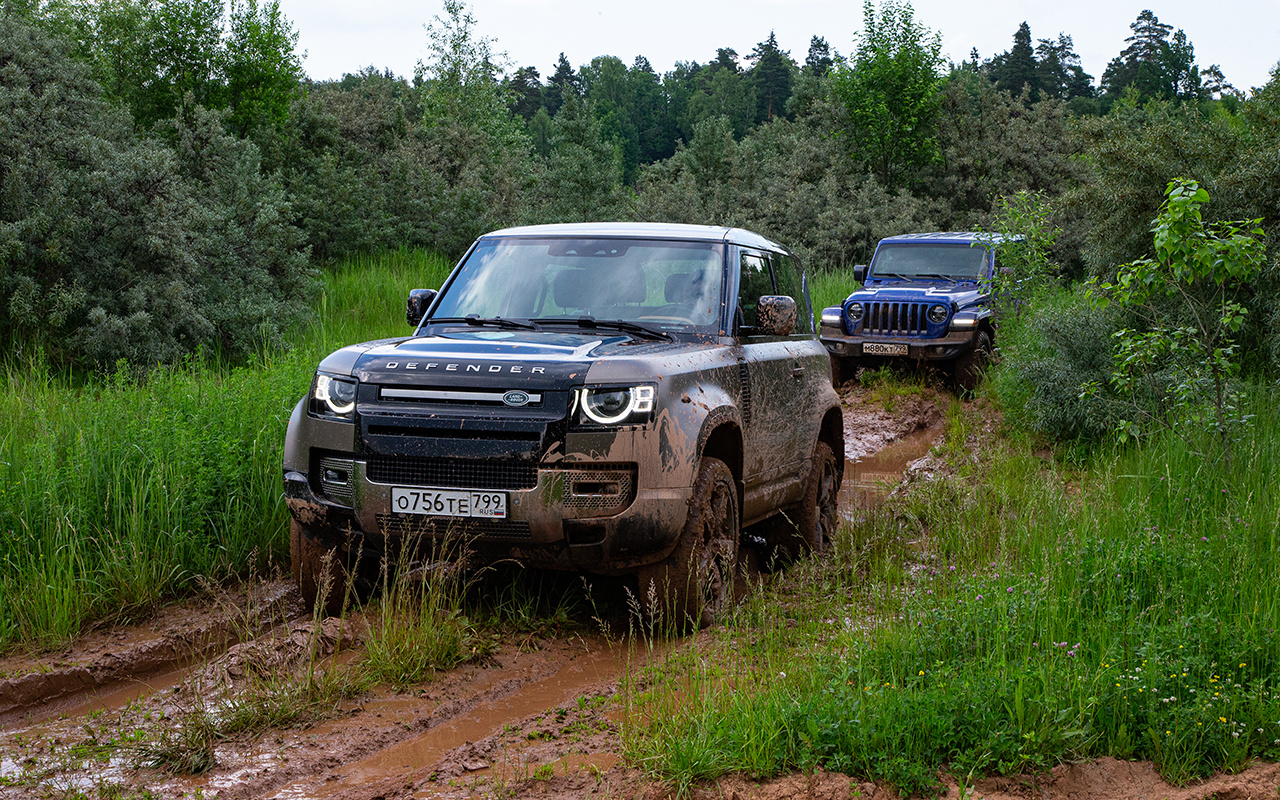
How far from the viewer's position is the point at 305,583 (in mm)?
5203

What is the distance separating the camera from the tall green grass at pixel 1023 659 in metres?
3.49

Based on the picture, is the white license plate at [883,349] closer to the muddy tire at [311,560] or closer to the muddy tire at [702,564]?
the muddy tire at [702,564]

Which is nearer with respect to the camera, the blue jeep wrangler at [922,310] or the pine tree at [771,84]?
the blue jeep wrangler at [922,310]

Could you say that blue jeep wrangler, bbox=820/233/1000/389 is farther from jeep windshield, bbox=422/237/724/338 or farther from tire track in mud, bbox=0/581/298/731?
tire track in mud, bbox=0/581/298/731

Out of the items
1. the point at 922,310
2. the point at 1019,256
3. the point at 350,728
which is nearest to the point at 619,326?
the point at 350,728

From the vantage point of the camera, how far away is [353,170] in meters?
19.9

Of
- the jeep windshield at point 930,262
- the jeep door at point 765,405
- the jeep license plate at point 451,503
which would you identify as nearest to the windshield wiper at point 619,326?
the jeep door at point 765,405

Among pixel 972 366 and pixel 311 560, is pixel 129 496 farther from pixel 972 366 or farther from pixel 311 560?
pixel 972 366

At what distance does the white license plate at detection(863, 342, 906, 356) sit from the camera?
44.6 feet

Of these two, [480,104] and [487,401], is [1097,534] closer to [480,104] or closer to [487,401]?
[487,401]

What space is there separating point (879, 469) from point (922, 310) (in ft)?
12.8

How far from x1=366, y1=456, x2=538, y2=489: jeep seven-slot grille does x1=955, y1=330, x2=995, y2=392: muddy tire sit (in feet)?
32.6

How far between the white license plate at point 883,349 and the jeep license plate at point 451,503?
974 centimetres

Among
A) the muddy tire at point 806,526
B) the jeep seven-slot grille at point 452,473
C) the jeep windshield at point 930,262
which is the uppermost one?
the jeep windshield at point 930,262
